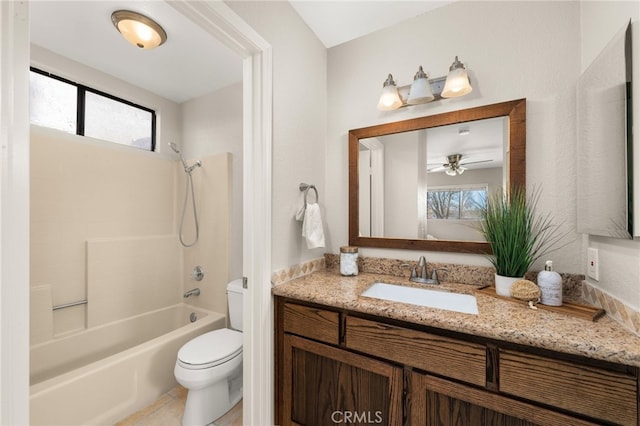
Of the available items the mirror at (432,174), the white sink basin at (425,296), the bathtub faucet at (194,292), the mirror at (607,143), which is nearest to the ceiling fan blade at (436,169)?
the mirror at (432,174)

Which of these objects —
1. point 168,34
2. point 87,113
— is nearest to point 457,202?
point 168,34

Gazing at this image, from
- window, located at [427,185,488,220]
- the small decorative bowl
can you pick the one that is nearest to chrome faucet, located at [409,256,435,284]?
window, located at [427,185,488,220]

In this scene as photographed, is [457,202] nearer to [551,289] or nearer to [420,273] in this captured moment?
[420,273]

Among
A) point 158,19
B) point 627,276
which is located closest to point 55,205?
point 158,19

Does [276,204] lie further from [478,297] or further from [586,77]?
[586,77]

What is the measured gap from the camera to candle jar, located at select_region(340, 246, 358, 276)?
154 centimetres

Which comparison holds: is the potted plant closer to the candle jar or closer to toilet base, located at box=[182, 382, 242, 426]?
the candle jar

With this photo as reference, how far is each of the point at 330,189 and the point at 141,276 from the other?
182cm

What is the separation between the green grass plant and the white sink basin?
0.67 feet

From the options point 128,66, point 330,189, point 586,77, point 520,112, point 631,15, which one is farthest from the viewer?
point 128,66

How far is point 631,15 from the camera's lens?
827mm

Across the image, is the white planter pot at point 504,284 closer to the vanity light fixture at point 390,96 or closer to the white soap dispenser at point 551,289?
the white soap dispenser at point 551,289

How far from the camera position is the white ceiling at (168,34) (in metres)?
1.46

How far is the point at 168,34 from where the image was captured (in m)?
1.70
